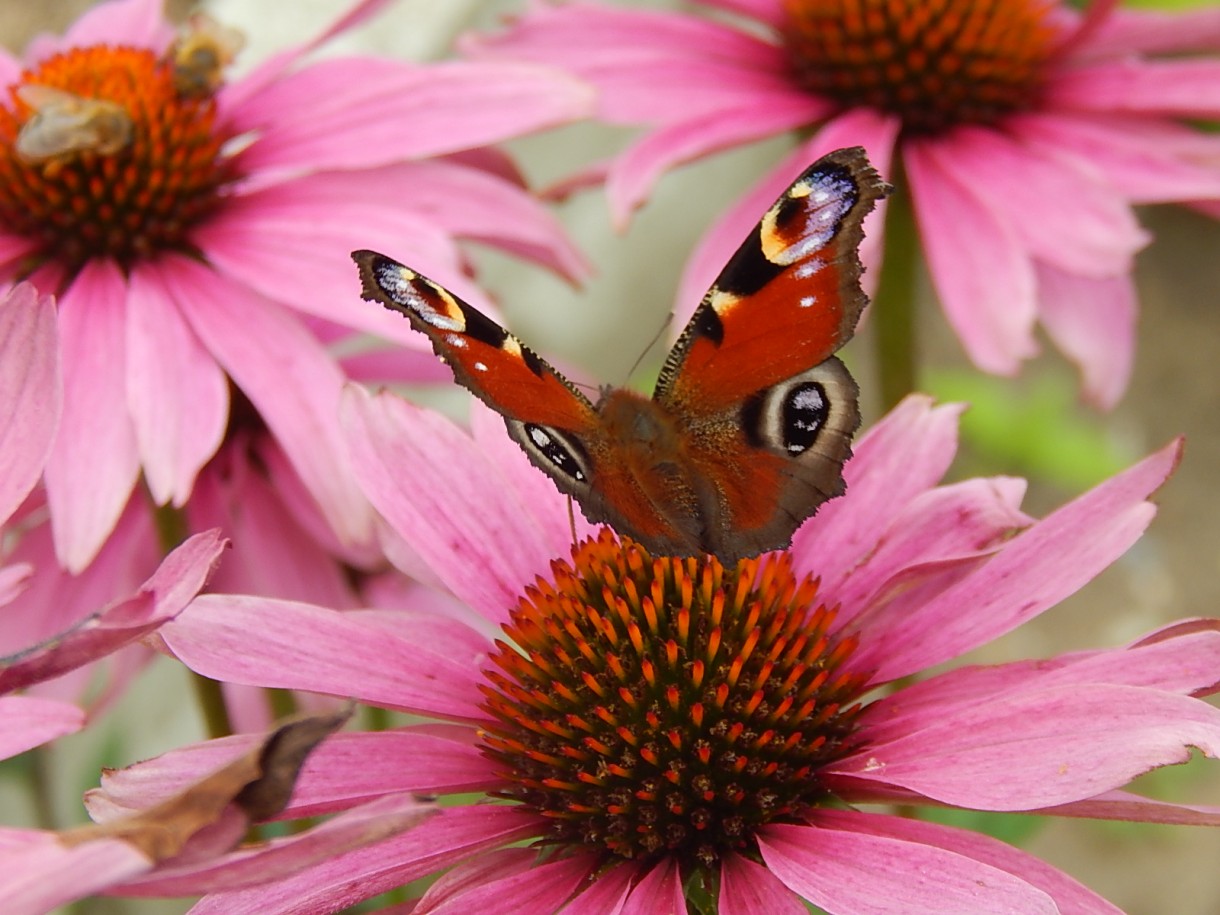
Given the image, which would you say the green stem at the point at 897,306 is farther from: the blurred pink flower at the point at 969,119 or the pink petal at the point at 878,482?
the pink petal at the point at 878,482

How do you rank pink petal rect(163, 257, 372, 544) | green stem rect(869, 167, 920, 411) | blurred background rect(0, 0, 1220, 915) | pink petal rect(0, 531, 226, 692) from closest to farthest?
A: 1. pink petal rect(0, 531, 226, 692)
2. pink petal rect(163, 257, 372, 544)
3. green stem rect(869, 167, 920, 411)
4. blurred background rect(0, 0, 1220, 915)

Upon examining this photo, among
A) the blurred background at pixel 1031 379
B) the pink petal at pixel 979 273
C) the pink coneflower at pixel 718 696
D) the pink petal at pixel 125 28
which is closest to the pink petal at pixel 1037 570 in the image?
the pink coneflower at pixel 718 696

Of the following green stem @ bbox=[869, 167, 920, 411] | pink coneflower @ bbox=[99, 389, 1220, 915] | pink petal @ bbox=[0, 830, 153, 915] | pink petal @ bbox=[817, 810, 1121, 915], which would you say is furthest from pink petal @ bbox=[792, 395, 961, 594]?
pink petal @ bbox=[0, 830, 153, 915]

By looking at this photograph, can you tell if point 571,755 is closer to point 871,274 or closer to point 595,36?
point 871,274

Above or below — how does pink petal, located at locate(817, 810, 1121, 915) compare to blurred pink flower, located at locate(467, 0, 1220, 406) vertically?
below

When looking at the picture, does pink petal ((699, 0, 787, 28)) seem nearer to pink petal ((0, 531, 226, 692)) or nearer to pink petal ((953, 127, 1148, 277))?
pink petal ((953, 127, 1148, 277))
